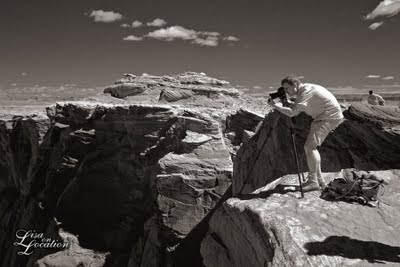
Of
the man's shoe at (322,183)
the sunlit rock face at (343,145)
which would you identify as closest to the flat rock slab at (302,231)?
the man's shoe at (322,183)

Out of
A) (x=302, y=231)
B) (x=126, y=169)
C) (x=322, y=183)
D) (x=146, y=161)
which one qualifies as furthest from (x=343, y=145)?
(x=126, y=169)

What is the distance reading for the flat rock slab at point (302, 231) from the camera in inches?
241

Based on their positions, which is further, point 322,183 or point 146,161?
point 146,161

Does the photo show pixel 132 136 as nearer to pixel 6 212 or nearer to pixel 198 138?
pixel 198 138

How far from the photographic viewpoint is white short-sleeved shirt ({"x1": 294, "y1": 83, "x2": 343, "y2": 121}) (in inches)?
313

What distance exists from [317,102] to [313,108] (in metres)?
0.16

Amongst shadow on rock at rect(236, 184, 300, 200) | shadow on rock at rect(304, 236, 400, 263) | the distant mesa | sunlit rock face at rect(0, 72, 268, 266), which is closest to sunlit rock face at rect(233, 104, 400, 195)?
shadow on rock at rect(236, 184, 300, 200)

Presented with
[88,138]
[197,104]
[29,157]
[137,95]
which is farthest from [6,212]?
[197,104]

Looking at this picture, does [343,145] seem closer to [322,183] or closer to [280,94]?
[322,183]

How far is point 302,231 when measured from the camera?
6.75 meters

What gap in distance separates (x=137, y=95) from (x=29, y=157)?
48.3 ft

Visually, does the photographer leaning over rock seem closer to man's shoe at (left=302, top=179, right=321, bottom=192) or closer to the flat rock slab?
man's shoe at (left=302, top=179, right=321, bottom=192)

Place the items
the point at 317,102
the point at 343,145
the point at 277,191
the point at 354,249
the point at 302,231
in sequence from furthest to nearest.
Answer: the point at 343,145, the point at 277,191, the point at 317,102, the point at 302,231, the point at 354,249

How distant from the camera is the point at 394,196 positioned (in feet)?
27.5
